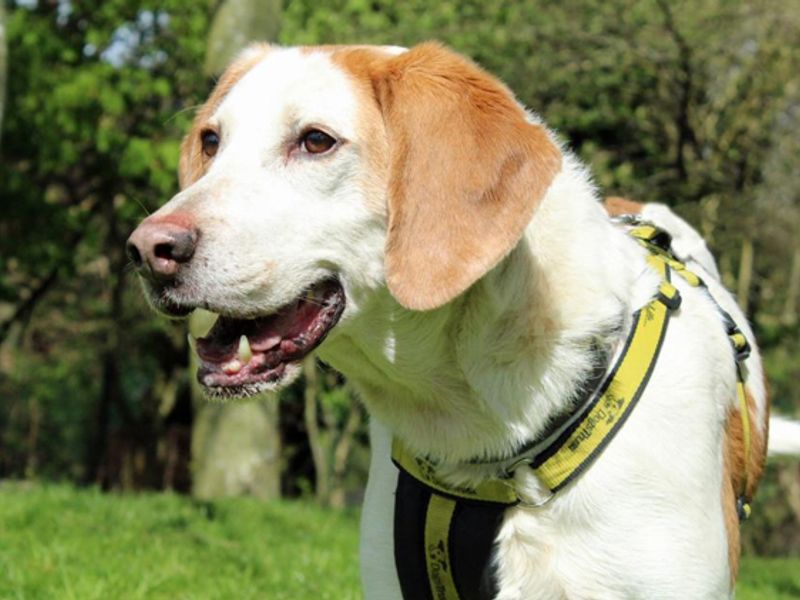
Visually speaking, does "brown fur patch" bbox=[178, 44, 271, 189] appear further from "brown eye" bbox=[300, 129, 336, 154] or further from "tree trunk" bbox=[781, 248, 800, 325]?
"tree trunk" bbox=[781, 248, 800, 325]

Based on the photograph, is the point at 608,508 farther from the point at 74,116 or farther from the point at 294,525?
the point at 74,116

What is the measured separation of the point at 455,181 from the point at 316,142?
0.35 m

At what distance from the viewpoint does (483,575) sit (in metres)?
2.89

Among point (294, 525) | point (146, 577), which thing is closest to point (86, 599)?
point (146, 577)

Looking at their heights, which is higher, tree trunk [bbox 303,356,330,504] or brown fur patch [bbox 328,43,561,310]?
brown fur patch [bbox 328,43,561,310]

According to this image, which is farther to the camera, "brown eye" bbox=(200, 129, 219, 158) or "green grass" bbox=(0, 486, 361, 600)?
"green grass" bbox=(0, 486, 361, 600)

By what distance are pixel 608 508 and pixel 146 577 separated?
2718mm

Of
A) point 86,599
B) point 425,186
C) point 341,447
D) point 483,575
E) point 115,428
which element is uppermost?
point 425,186

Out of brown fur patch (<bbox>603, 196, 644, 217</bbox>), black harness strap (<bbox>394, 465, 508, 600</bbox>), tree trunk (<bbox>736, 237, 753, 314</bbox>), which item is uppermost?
brown fur patch (<bbox>603, 196, 644, 217</bbox>)

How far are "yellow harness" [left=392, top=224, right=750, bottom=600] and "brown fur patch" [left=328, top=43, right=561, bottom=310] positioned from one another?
438mm

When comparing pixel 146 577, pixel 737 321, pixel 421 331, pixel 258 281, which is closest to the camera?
pixel 258 281

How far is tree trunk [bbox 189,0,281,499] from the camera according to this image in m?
11.2

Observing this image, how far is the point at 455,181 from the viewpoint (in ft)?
9.16

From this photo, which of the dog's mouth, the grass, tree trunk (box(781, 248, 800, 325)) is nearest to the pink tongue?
the dog's mouth
